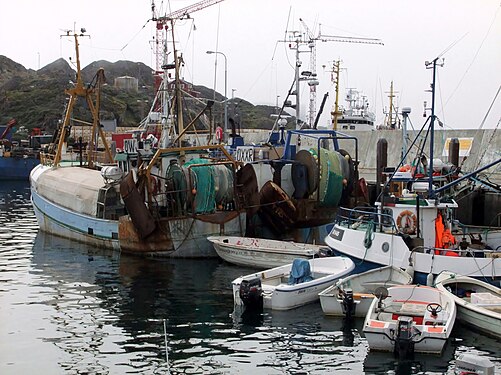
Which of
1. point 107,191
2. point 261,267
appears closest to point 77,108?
point 107,191

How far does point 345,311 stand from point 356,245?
3.95 meters

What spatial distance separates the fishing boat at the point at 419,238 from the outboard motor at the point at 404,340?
445 cm

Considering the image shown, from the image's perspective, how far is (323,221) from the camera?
1137 inches

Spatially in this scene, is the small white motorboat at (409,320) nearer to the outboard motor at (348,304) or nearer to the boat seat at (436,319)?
the boat seat at (436,319)

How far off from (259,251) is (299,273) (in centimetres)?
451

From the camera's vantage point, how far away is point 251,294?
18797 mm

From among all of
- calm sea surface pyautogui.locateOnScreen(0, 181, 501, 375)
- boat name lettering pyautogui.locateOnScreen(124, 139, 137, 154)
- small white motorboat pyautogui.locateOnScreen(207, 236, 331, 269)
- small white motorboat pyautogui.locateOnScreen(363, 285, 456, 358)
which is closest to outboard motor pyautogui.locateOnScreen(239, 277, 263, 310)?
calm sea surface pyautogui.locateOnScreen(0, 181, 501, 375)

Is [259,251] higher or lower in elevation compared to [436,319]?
higher

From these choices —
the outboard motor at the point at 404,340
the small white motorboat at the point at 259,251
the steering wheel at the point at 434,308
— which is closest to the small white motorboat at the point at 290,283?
the small white motorboat at the point at 259,251

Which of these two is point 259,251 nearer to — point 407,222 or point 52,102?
point 407,222

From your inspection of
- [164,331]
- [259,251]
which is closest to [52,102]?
[259,251]

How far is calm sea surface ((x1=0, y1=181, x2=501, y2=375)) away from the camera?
A: 1454 cm

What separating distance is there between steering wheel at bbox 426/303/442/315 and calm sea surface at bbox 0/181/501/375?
80cm

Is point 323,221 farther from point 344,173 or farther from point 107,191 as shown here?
point 107,191
